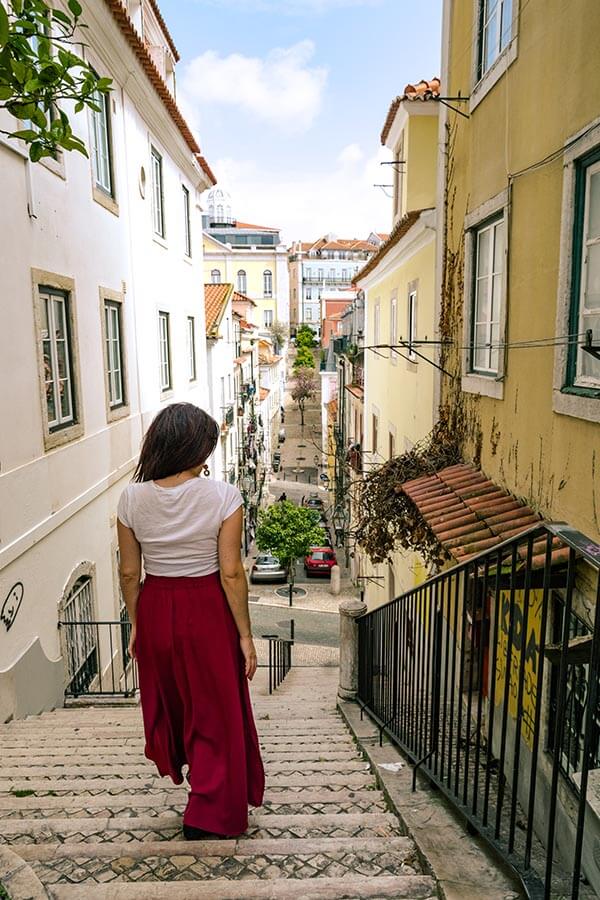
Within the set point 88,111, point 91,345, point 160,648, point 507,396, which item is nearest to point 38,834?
point 160,648

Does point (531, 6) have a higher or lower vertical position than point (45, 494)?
higher

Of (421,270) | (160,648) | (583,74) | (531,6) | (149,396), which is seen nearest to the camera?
(160,648)

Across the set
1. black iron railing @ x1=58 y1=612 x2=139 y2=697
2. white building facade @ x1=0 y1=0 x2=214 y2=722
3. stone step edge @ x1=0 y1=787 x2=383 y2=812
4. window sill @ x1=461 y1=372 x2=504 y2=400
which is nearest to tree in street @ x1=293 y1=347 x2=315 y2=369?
white building facade @ x1=0 y1=0 x2=214 y2=722

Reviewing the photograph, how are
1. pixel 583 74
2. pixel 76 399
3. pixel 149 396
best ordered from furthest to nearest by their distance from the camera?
1. pixel 149 396
2. pixel 76 399
3. pixel 583 74

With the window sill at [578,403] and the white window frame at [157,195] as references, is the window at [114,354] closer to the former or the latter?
the white window frame at [157,195]

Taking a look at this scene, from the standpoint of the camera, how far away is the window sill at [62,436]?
6391mm

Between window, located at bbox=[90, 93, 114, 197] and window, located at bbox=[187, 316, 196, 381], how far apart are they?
5.72 meters

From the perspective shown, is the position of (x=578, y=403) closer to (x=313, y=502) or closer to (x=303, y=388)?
(x=313, y=502)

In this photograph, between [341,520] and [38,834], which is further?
[341,520]

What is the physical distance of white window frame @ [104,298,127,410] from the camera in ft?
28.7

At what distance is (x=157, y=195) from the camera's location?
11727mm

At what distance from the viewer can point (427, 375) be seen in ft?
29.2

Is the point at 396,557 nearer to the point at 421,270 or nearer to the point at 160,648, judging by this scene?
the point at 421,270

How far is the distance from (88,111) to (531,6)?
220 inches
